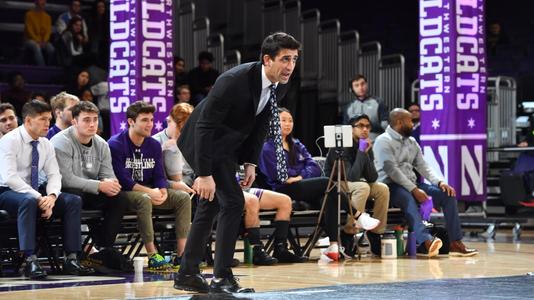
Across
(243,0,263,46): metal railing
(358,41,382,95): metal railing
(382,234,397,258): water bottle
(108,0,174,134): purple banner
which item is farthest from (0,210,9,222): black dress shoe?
(243,0,263,46): metal railing

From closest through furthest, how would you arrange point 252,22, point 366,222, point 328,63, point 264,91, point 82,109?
point 264,91 → point 82,109 → point 366,222 → point 328,63 → point 252,22

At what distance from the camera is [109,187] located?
27.5 ft

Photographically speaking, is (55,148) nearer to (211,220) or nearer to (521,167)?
(211,220)

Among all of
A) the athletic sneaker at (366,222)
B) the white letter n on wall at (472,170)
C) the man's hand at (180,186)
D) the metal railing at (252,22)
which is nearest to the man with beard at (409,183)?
the athletic sneaker at (366,222)

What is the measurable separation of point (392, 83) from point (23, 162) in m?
8.09

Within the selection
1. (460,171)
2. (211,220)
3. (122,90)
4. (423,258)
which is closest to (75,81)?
(122,90)

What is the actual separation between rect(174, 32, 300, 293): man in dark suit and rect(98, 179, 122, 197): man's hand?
2328 mm

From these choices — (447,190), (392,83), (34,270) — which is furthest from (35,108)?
(392,83)

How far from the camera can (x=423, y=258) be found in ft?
32.0

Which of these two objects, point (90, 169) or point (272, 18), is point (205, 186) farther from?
point (272, 18)

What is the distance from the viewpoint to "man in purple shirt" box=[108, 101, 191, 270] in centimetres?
863

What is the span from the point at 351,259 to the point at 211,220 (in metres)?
3.71

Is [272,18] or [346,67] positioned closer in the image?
[346,67]

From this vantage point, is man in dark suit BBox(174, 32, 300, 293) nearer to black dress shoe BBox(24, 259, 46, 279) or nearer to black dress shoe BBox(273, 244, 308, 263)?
black dress shoe BBox(24, 259, 46, 279)
